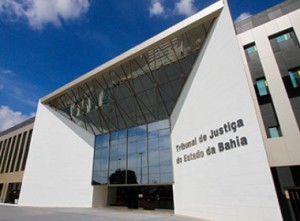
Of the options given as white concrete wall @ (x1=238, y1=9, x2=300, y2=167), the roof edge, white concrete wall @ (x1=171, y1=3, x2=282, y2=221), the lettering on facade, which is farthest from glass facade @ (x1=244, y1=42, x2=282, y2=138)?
the roof edge

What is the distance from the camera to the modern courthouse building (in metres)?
10.9

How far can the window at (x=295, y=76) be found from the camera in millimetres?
12530

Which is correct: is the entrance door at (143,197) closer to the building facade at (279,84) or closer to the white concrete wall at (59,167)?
the white concrete wall at (59,167)

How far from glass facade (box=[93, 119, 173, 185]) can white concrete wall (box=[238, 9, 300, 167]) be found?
343 inches

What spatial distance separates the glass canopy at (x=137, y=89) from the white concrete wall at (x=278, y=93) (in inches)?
160

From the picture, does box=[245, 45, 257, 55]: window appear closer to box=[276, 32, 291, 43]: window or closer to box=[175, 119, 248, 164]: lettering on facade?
box=[276, 32, 291, 43]: window

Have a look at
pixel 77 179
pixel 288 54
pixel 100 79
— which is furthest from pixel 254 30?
pixel 77 179

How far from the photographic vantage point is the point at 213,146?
12469 mm

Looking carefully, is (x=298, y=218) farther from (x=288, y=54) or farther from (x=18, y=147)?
(x=18, y=147)

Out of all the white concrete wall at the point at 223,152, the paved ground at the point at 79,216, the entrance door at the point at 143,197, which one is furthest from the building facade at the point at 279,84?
the entrance door at the point at 143,197

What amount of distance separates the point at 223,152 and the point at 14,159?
3606 cm

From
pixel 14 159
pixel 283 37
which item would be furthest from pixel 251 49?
pixel 14 159

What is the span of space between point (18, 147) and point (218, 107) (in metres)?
35.3

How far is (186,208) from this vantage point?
577 inches
